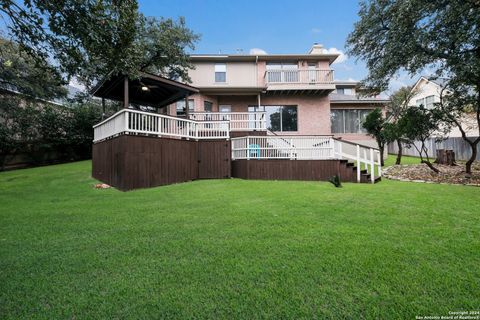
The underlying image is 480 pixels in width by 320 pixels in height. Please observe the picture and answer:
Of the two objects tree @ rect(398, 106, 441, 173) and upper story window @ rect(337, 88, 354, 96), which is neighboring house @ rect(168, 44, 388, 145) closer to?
upper story window @ rect(337, 88, 354, 96)

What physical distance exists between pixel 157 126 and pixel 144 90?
2.87m

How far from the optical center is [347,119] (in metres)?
18.6

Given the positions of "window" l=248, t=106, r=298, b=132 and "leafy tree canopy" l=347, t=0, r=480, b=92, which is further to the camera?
"window" l=248, t=106, r=298, b=132

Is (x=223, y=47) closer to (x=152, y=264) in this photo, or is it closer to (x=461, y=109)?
(x=461, y=109)

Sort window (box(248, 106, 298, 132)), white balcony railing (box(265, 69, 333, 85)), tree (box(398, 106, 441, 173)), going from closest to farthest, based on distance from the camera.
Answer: tree (box(398, 106, 441, 173)) < white balcony railing (box(265, 69, 333, 85)) < window (box(248, 106, 298, 132))

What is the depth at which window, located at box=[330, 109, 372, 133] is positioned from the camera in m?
18.6

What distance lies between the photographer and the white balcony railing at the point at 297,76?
16.1 meters

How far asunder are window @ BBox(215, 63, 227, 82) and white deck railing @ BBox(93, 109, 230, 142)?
286 inches

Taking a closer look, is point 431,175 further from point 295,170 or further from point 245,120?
point 245,120

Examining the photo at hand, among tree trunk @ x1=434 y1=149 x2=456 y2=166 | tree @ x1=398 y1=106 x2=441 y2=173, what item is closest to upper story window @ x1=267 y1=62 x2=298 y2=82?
tree @ x1=398 y1=106 x2=441 y2=173

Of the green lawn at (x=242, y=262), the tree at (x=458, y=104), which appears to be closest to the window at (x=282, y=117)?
the tree at (x=458, y=104)

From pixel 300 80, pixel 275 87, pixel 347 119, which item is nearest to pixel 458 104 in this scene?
pixel 300 80

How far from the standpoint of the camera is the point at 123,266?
2.72 m

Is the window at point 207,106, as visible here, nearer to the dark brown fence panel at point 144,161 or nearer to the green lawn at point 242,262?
the dark brown fence panel at point 144,161
